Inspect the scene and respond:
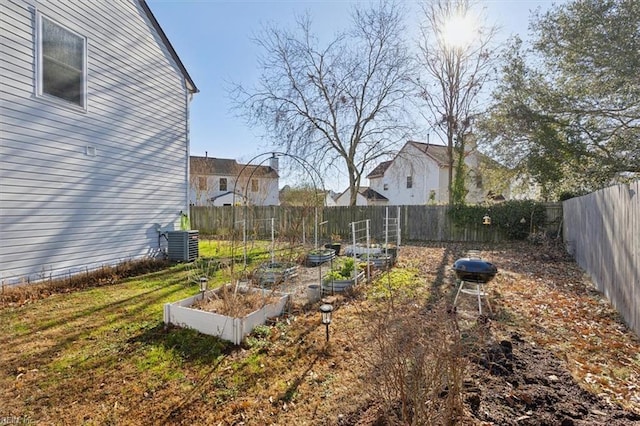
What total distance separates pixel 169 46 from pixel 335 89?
9.43m

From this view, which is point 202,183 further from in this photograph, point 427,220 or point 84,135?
point 84,135

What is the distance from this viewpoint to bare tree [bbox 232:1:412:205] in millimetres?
15531

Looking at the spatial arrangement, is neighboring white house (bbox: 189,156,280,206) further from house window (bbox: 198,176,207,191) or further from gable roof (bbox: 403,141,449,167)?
gable roof (bbox: 403,141,449,167)

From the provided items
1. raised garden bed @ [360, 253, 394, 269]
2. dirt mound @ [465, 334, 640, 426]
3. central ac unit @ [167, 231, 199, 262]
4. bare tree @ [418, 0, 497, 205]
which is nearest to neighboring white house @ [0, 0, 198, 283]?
central ac unit @ [167, 231, 199, 262]

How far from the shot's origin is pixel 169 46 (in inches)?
340

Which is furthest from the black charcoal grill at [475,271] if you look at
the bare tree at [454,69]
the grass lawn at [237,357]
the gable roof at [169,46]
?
the bare tree at [454,69]

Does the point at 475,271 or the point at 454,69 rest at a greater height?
the point at 454,69

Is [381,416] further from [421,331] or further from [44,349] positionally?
[44,349]

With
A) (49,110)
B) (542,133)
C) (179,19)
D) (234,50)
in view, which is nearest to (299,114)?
(234,50)

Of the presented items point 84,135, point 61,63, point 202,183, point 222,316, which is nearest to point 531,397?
point 222,316

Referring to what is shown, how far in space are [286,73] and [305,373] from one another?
1580 centimetres

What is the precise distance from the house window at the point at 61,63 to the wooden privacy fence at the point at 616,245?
364 inches

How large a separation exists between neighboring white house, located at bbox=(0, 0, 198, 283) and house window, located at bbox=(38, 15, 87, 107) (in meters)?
0.02

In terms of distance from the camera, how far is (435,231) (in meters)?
14.3
